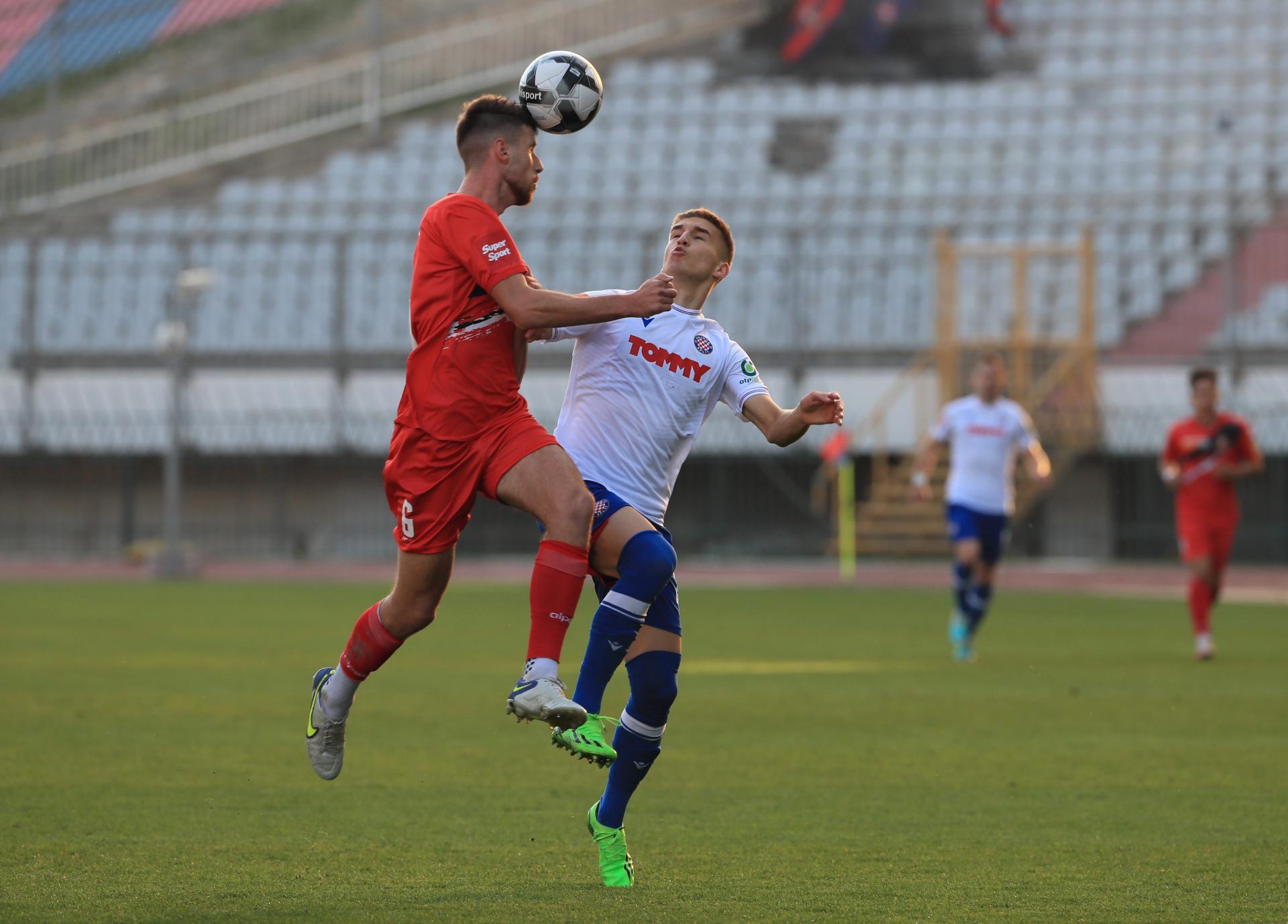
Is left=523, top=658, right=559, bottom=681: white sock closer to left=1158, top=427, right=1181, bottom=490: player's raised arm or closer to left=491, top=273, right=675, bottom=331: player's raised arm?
left=491, top=273, right=675, bottom=331: player's raised arm

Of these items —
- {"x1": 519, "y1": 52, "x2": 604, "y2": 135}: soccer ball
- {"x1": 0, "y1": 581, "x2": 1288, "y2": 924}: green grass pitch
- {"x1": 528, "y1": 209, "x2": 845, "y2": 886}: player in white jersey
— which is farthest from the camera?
{"x1": 519, "y1": 52, "x2": 604, "y2": 135}: soccer ball

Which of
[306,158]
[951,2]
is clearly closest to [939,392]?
[951,2]

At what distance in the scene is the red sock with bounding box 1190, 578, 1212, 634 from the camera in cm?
1397

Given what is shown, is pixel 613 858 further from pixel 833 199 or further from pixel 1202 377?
pixel 833 199

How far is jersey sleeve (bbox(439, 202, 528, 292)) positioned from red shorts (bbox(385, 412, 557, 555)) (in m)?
0.49

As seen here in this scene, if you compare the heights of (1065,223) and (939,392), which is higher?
(1065,223)

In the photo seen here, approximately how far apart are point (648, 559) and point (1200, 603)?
9.37 meters

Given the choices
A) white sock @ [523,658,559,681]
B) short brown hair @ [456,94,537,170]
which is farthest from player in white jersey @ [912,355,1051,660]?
white sock @ [523,658,559,681]

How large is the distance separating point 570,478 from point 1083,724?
5.19 meters

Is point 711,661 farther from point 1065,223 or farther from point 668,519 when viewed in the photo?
point 1065,223

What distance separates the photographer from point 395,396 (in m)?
29.3

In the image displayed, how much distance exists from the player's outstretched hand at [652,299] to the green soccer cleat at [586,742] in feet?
4.30

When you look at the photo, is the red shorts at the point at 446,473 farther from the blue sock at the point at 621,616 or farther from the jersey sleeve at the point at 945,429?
the jersey sleeve at the point at 945,429

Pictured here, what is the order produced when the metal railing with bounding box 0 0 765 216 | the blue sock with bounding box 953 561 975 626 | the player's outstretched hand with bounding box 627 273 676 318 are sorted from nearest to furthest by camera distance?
the player's outstretched hand with bounding box 627 273 676 318 < the blue sock with bounding box 953 561 975 626 < the metal railing with bounding box 0 0 765 216
